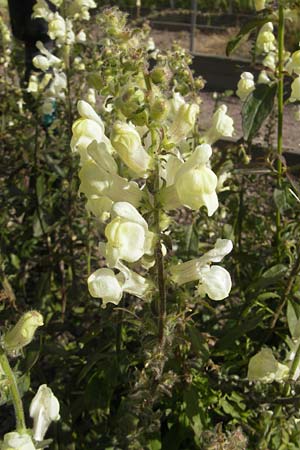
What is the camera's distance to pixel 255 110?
234cm

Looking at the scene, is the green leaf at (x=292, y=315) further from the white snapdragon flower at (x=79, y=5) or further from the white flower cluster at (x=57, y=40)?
the white snapdragon flower at (x=79, y=5)

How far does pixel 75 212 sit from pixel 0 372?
1.88m

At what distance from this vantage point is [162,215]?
1.61 meters

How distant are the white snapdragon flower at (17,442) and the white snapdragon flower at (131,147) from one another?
0.77m

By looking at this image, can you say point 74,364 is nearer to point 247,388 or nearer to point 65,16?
point 247,388

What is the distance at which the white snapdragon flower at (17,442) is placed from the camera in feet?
4.90

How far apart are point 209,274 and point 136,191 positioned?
0.32 metres

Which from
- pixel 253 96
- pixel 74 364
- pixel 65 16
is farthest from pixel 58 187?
pixel 253 96

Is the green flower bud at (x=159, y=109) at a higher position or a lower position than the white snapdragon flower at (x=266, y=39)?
higher

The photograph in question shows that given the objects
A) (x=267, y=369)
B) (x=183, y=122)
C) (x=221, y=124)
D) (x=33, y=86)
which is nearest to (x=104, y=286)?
(x=183, y=122)

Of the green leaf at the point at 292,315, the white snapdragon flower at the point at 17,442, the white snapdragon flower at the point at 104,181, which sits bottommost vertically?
the green leaf at the point at 292,315

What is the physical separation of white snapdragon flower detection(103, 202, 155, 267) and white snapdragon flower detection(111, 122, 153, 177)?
0.11 metres

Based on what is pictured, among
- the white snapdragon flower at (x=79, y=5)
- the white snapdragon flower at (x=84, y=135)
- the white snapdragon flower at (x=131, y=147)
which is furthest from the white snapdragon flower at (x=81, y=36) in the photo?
the white snapdragon flower at (x=131, y=147)

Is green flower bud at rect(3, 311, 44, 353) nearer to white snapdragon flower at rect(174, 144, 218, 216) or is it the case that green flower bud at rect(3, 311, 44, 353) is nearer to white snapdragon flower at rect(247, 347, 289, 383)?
white snapdragon flower at rect(174, 144, 218, 216)
